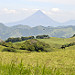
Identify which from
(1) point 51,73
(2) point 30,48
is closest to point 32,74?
(1) point 51,73

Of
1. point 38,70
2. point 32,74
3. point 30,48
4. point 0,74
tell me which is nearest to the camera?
point 0,74

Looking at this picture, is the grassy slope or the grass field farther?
the grassy slope

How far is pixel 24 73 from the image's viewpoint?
6.78m

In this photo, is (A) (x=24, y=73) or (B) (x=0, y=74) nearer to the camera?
(B) (x=0, y=74)

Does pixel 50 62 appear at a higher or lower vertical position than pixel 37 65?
lower

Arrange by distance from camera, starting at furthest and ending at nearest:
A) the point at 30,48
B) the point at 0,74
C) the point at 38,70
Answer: the point at 30,48 < the point at 38,70 < the point at 0,74

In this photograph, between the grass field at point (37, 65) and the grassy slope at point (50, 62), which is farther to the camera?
the grassy slope at point (50, 62)

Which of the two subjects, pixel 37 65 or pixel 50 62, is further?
pixel 50 62

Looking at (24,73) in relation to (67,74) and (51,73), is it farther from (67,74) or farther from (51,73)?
(67,74)

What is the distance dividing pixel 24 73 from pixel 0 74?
57.5 inches

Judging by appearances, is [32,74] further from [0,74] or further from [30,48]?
[30,48]

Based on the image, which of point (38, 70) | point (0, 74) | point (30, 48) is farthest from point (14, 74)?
point (30, 48)

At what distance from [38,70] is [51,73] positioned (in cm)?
68

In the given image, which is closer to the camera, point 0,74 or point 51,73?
point 0,74
